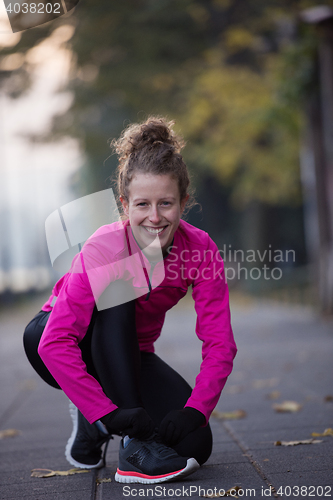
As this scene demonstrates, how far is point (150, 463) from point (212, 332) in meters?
0.57

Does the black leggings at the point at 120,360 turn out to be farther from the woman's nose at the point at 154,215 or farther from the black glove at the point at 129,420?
the woman's nose at the point at 154,215

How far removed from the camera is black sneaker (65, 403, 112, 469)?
107 inches

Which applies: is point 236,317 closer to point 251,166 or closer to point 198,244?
point 251,166

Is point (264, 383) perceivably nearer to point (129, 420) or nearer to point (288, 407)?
point (288, 407)

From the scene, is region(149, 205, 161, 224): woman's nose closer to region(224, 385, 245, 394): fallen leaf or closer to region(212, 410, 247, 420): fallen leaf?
region(212, 410, 247, 420): fallen leaf

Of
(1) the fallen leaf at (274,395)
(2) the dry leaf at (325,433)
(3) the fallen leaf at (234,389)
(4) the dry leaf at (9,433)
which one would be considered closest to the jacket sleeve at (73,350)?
(2) the dry leaf at (325,433)

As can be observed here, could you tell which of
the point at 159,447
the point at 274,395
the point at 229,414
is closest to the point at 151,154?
the point at 159,447

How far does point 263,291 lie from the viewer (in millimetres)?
18312

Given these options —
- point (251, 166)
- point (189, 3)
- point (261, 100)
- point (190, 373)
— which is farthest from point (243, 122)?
point (190, 373)

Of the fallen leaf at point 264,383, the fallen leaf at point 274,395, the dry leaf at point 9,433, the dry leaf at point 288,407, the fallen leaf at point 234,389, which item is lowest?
the fallen leaf at point 264,383

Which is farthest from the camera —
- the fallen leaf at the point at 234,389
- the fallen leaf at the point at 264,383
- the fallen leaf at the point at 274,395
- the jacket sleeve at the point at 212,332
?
the fallen leaf at the point at 264,383

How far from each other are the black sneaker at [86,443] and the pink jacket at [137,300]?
1.45 ft

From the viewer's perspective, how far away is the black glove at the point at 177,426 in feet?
7.72

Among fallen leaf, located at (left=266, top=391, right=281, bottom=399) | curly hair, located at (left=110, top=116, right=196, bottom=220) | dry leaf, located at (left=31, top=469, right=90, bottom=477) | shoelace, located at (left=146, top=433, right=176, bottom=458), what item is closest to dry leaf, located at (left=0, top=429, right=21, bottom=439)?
dry leaf, located at (left=31, top=469, right=90, bottom=477)
